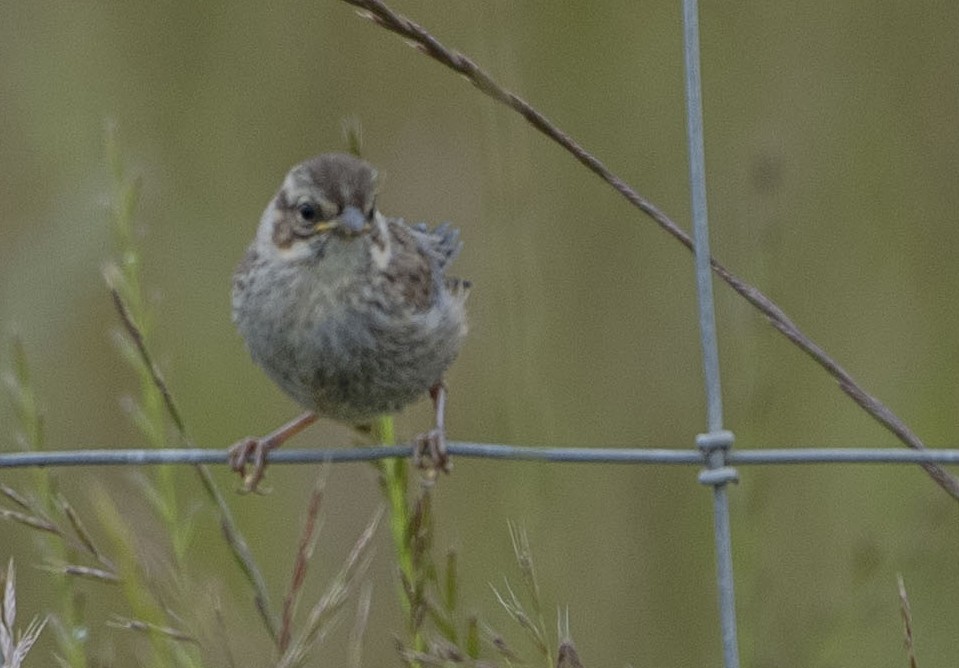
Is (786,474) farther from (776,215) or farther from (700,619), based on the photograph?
(776,215)

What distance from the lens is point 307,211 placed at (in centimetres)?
328

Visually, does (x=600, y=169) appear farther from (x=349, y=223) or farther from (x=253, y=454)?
(x=253, y=454)

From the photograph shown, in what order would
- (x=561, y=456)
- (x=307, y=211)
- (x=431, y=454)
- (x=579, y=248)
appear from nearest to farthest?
1. (x=561, y=456)
2. (x=431, y=454)
3. (x=307, y=211)
4. (x=579, y=248)

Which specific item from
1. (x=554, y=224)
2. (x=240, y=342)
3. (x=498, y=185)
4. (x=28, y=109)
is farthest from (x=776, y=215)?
(x=28, y=109)

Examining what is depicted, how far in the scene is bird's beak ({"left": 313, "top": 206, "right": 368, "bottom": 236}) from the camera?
10.6 feet

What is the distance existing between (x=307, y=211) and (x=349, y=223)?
92mm

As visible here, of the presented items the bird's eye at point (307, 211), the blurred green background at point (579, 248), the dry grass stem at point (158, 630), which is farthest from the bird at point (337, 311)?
the dry grass stem at point (158, 630)

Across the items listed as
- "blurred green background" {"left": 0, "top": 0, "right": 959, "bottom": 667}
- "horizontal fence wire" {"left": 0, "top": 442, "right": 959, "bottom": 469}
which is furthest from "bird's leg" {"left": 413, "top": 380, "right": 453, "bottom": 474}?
"horizontal fence wire" {"left": 0, "top": 442, "right": 959, "bottom": 469}

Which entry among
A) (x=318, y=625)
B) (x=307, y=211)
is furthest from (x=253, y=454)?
(x=318, y=625)

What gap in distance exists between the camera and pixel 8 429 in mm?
3527

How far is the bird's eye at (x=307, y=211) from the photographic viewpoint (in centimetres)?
327

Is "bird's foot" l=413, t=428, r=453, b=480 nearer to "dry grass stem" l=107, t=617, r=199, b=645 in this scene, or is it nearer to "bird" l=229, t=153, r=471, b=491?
"bird" l=229, t=153, r=471, b=491

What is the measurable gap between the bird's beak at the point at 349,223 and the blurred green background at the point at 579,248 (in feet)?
1.41

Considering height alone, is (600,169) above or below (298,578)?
above
